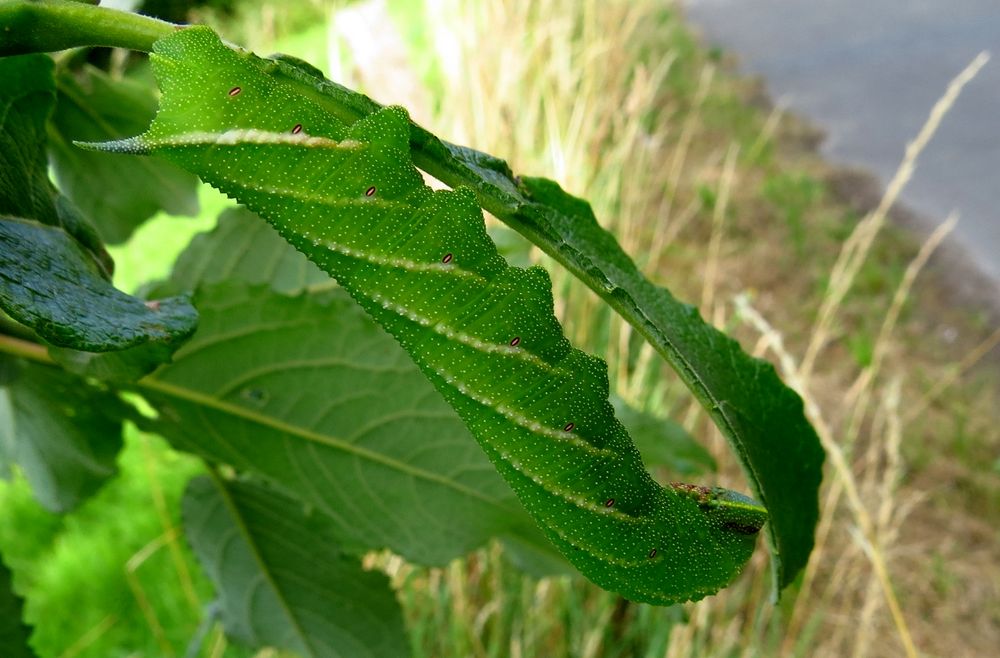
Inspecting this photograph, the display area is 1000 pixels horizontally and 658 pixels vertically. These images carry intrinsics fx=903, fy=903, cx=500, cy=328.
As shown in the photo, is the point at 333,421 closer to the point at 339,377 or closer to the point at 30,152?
the point at 339,377

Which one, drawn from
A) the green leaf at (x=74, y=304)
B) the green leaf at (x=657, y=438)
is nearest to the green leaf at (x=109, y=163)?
the green leaf at (x=74, y=304)

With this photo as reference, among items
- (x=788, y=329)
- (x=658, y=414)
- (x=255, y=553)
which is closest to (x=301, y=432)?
(x=255, y=553)

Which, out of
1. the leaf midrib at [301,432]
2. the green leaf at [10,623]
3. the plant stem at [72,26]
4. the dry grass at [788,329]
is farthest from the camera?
the dry grass at [788,329]

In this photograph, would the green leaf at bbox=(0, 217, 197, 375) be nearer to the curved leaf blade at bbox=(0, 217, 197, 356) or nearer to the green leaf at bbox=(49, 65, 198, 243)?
the curved leaf blade at bbox=(0, 217, 197, 356)

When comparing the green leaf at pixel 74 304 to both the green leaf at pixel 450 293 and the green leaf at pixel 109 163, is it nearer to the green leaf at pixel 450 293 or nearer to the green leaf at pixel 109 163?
the green leaf at pixel 450 293

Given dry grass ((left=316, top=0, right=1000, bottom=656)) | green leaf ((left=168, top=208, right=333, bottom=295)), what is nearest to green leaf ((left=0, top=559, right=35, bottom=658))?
green leaf ((left=168, top=208, right=333, bottom=295))

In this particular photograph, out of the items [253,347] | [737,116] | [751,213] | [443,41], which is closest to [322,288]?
[253,347]

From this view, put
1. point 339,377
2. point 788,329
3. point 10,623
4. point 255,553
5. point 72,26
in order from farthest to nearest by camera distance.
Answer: point 788,329 < point 255,553 < point 339,377 < point 10,623 < point 72,26
